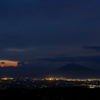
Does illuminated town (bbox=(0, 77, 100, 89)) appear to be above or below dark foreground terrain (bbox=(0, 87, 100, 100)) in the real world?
above

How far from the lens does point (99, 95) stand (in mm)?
32531

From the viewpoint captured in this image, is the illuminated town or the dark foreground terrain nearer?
the dark foreground terrain

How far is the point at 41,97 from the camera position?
31.2 meters

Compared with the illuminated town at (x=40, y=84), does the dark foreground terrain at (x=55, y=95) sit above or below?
below

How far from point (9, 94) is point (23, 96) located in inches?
66.7

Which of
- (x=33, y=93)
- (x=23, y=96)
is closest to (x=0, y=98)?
(x=23, y=96)

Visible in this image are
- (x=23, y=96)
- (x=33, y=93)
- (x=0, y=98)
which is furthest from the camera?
(x=33, y=93)

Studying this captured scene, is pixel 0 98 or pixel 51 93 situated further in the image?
pixel 51 93

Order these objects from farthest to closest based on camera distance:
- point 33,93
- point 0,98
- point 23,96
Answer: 1. point 33,93
2. point 23,96
3. point 0,98

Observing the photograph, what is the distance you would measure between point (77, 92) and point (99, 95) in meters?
2.88

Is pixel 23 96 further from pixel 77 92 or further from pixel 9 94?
pixel 77 92

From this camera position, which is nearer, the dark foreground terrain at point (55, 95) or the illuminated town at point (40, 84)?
the dark foreground terrain at point (55, 95)

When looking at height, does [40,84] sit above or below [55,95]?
above

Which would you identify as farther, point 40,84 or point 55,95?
point 40,84
